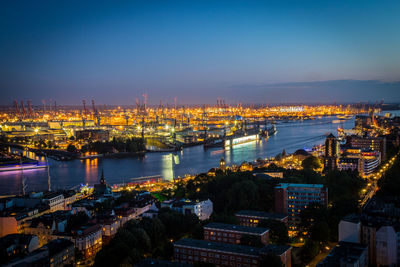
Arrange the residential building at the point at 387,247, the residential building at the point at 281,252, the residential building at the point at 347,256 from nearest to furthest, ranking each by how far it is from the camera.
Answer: the residential building at the point at 347,256, the residential building at the point at 281,252, the residential building at the point at 387,247

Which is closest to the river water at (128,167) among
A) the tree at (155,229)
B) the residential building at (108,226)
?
the residential building at (108,226)

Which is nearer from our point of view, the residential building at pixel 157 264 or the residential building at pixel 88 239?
the residential building at pixel 157 264

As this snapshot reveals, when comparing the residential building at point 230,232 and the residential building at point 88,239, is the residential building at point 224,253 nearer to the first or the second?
the residential building at point 230,232

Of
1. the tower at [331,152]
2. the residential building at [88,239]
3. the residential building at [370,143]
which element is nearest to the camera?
the residential building at [88,239]

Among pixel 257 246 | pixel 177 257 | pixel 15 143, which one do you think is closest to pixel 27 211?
pixel 177 257

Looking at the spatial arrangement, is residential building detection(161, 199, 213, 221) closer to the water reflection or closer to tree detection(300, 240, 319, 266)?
tree detection(300, 240, 319, 266)

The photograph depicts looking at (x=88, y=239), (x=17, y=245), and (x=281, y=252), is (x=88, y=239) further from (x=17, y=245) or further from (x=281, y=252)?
(x=281, y=252)

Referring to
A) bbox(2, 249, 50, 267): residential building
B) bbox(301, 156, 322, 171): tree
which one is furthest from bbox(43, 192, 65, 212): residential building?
bbox(301, 156, 322, 171): tree

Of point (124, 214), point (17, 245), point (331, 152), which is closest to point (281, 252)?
point (124, 214)
